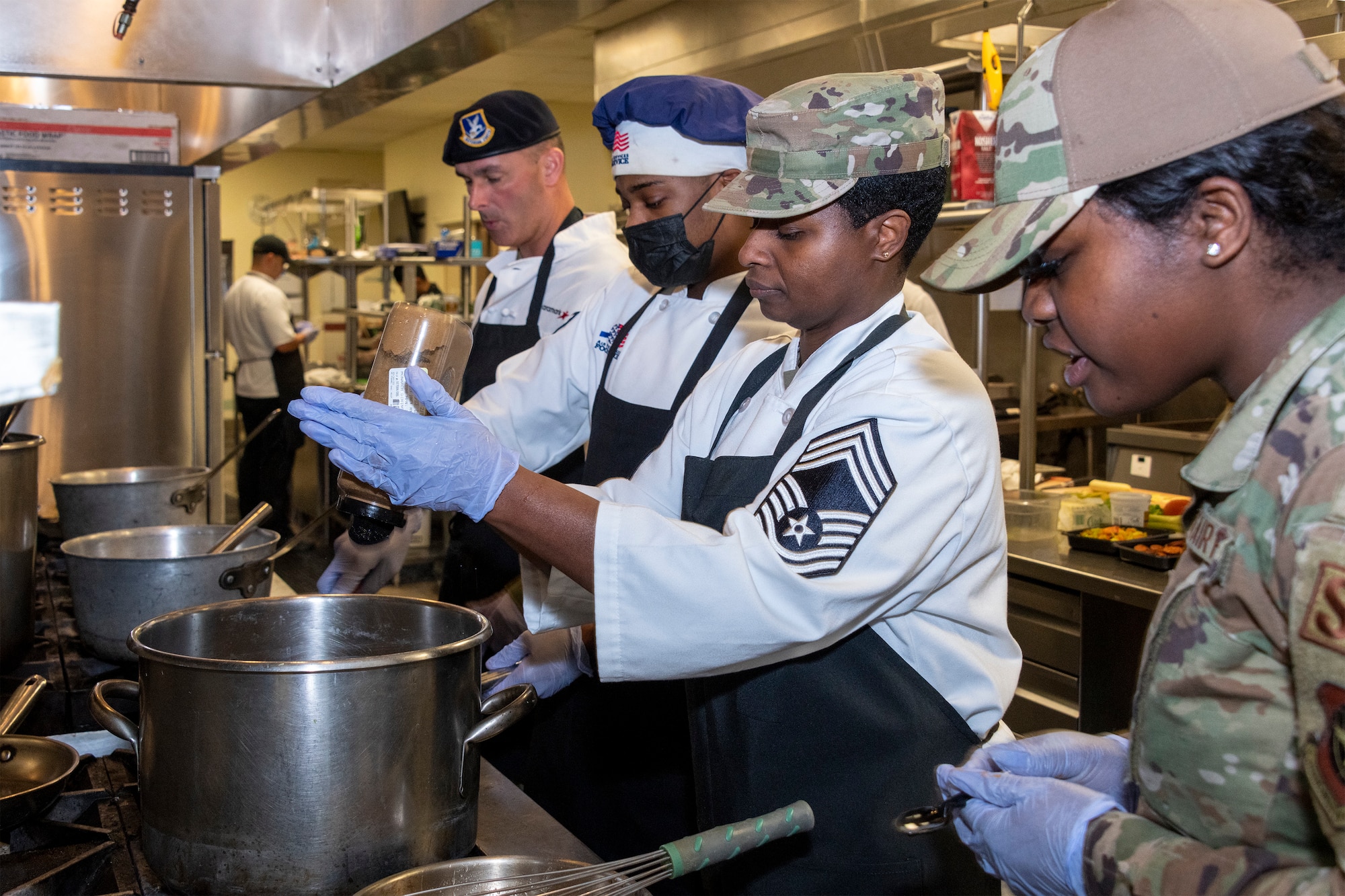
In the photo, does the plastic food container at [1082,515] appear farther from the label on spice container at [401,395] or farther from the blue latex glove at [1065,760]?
the label on spice container at [401,395]

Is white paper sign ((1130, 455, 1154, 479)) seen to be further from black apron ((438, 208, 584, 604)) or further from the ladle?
the ladle

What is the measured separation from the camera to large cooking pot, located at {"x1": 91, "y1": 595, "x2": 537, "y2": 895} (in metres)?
1.04

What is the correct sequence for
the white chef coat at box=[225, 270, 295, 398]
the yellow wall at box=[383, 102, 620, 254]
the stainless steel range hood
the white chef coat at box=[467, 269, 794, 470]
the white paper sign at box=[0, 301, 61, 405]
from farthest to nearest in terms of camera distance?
the yellow wall at box=[383, 102, 620, 254], the white chef coat at box=[225, 270, 295, 398], the stainless steel range hood, the white chef coat at box=[467, 269, 794, 470], the white paper sign at box=[0, 301, 61, 405]

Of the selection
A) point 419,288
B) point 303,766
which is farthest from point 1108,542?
point 419,288

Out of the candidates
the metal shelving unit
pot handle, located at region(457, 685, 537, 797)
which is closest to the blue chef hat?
pot handle, located at region(457, 685, 537, 797)

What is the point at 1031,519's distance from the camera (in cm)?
325

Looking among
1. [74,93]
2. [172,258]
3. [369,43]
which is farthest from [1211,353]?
[74,93]

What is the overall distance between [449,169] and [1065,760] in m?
11.2

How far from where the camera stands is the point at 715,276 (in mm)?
2061

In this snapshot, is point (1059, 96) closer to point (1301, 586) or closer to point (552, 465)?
point (1301, 586)

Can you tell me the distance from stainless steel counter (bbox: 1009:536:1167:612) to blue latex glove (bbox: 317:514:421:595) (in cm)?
158

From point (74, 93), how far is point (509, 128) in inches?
88.2

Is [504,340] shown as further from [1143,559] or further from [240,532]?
[1143,559]

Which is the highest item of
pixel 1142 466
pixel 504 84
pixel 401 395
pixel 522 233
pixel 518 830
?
pixel 504 84
